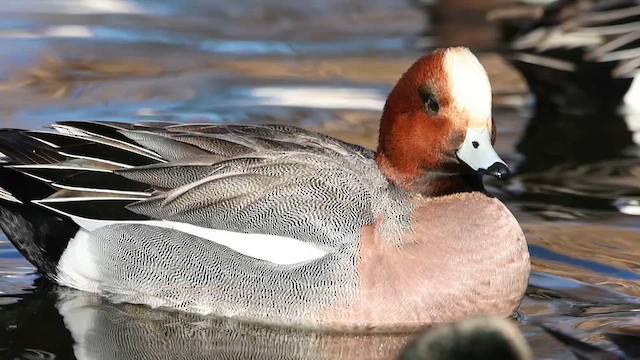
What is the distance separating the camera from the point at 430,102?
5.21m

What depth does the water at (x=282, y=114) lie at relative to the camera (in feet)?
17.5

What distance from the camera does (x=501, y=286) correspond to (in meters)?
5.29

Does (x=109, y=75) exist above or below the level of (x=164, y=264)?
above

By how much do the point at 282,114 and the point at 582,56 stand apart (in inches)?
69.8

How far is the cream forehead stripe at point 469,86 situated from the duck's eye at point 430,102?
93 millimetres

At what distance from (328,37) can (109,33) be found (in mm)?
1527

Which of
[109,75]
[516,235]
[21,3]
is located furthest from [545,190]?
[21,3]

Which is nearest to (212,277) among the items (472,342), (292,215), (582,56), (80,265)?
(292,215)

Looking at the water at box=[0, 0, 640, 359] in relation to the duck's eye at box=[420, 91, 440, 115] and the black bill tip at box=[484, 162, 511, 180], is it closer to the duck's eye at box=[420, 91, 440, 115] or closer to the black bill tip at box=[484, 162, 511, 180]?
the black bill tip at box=[484, 162, 511, 180]

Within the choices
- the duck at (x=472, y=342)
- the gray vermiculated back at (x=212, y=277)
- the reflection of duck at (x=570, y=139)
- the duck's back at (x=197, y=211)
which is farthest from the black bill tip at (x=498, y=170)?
the reflection of duck at (x=570, y=139)

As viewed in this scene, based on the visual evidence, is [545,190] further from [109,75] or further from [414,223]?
[109,75]

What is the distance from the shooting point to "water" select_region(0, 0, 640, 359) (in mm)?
5348

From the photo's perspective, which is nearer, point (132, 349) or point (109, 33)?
point (132, 349)

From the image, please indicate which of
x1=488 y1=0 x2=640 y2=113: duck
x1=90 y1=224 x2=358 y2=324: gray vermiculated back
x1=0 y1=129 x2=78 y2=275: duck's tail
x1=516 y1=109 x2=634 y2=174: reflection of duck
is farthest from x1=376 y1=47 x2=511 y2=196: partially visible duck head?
x1=488 y1=0 x2=640 y2=113: duck
